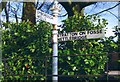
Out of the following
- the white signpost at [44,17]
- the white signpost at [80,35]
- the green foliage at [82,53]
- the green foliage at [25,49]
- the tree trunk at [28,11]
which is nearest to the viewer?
the white signpost at [44,17]

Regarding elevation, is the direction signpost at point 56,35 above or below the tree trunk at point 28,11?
below

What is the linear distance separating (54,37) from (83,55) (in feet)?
3.83

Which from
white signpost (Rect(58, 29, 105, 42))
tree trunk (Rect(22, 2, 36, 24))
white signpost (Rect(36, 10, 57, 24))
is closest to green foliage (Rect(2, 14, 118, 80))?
white signpost (Rect(58, 29, 105, 42))

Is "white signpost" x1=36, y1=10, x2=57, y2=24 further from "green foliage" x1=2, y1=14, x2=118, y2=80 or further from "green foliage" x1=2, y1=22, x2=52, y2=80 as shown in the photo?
"green foliage" x1=2, y1=22, x2=52, y2=80

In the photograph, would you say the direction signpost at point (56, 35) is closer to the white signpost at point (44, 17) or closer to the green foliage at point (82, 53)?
the white signpost at point (44, 17)

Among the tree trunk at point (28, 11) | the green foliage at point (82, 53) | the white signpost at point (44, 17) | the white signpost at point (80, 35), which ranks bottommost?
the green foliage at point (82, 53)

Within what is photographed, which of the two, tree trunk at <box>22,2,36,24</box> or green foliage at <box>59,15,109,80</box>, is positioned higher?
tree trunk at <box>22,2,36,24</box>

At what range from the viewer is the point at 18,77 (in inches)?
274

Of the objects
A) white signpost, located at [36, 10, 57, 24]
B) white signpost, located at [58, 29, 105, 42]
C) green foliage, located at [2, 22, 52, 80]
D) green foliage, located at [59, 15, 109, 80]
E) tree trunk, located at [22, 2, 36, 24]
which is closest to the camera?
white signpost, located at [36, 10, 57, 24]

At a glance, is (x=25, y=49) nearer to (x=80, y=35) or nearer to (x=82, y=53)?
(x=82, y=53)

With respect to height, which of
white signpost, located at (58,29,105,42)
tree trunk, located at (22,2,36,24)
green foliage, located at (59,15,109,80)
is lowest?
green foliage, located at (59,15,109,80)

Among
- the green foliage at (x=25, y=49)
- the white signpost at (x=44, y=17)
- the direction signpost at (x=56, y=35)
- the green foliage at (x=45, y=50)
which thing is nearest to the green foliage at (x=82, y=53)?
the green foliage at (x=45, y=50)

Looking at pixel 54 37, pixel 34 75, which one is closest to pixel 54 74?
pixel 54 37

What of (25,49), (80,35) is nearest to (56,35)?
(80,35)
